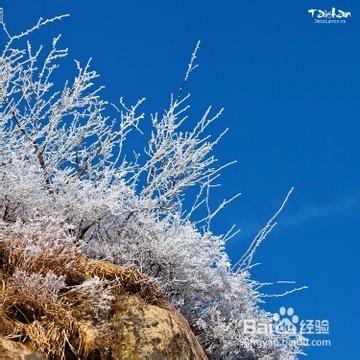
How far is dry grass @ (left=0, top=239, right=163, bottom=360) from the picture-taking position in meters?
6.50

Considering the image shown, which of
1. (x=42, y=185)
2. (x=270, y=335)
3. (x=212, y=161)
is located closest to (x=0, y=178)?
(x=42, y=185)

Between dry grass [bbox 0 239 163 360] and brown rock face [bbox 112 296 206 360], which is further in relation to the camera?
brown rock face [bbox 112 296 206 360]

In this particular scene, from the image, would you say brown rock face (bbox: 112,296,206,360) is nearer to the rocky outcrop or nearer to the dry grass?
the rocky outcrop

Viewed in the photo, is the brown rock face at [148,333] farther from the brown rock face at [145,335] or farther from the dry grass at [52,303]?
the dry grass at [52,303]

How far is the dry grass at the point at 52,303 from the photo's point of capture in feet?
21.3

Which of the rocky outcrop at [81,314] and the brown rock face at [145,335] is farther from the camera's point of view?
the brown rock face at [145,335]

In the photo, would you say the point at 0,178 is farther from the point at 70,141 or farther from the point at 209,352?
the point at 209,352

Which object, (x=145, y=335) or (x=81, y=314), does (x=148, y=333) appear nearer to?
(x=145, y=335)

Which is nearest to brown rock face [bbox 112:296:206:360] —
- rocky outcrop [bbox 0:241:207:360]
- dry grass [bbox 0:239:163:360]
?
rocky outcrop [bbox 0:241:207:360]

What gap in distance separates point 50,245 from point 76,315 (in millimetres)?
674

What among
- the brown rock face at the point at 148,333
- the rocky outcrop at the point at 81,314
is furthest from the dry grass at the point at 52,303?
the brown rock face at the point at 148,333

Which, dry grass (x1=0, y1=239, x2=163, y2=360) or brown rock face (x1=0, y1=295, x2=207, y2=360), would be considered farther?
brown rock face (x1=0, y1=295, x2=207, y2=360)

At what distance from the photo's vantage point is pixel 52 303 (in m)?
A: 6.76

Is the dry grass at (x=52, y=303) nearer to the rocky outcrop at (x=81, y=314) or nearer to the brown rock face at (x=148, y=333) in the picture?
the rocky outcrop at (x=81, y=314)
